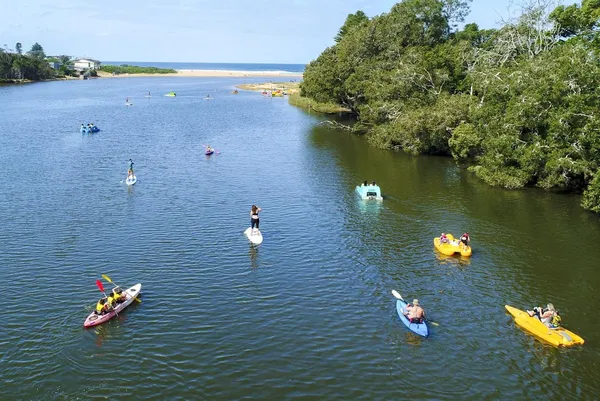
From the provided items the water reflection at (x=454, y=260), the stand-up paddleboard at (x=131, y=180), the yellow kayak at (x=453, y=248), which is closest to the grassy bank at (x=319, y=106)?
the stand-up paddleboard at (x=131, y=180)

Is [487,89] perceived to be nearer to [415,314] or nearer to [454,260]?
[454,260]

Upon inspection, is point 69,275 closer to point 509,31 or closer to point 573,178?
point 573,178

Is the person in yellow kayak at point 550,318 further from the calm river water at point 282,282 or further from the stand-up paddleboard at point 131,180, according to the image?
the stand-up paddleboard at point 131,180

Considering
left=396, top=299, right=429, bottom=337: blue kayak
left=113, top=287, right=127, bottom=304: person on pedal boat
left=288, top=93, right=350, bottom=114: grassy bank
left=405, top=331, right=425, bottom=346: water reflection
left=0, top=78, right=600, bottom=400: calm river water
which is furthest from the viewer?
left=288, top=93, right=350, bottom=114: grassy bank

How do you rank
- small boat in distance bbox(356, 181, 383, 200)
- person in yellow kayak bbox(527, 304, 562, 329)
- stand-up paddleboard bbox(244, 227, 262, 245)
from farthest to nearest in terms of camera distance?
small boat in distance bbox(356, 181, 383, 200) < stand-up paddleboard bbox(244, 227, 262, 245) < person in yellow kayak bbox(527, 304, 562, 329)

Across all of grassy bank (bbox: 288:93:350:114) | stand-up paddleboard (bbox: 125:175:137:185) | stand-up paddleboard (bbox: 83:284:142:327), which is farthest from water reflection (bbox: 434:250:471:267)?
grassy bank (bbox: 288:93:350:114)

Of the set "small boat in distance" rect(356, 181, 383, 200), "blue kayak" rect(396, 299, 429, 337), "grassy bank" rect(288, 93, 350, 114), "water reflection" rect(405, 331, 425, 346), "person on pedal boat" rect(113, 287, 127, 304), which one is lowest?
"water reflection" rect(405, 331, 425, 346)

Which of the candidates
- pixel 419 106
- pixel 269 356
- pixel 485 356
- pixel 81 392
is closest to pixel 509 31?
pixel 419 106

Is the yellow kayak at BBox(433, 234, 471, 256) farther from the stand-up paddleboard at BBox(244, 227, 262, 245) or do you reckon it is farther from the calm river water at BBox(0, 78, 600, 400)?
the stand-up paddleboard at BBox(244, 227, 262, 245)
